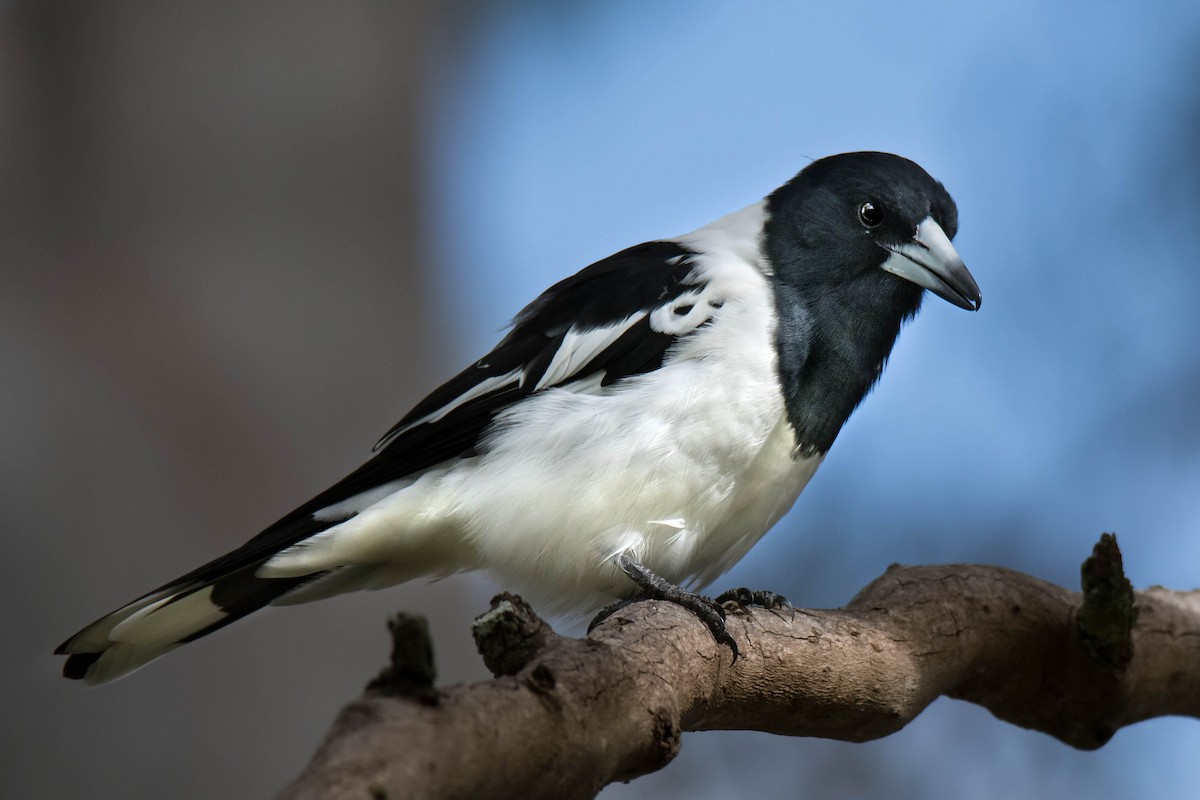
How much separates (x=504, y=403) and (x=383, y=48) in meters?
1.99

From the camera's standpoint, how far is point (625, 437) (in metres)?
2.02

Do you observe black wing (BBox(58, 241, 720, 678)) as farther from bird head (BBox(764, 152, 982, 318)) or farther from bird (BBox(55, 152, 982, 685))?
bird head (BBox(764, 152, 982, 318))

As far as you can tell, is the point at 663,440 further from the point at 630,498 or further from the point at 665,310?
the point at 665,310

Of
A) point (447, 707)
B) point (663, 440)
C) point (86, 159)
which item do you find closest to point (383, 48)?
point (86, 159)

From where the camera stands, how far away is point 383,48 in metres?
3.79

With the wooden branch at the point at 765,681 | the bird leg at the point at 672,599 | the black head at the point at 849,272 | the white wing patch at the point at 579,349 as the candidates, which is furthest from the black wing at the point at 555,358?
the wooden branch at the point at 765,681

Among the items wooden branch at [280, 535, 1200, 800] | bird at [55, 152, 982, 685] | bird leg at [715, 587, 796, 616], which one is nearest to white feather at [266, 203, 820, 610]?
bird at [55, 152, 982, 685]

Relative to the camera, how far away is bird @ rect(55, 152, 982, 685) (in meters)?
2.01

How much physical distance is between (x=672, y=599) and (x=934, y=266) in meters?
0.83

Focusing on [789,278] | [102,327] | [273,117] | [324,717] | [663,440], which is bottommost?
[324,717]

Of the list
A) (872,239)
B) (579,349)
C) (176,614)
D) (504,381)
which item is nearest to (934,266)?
(872,239)

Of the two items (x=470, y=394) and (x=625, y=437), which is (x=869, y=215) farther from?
(x=470, y=394)

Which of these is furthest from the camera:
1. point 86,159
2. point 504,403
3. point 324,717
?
point 86,159

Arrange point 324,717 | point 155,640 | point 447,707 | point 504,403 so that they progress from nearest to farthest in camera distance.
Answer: point 447,707 < point 155,640 < point 504,403 < point 324,717
